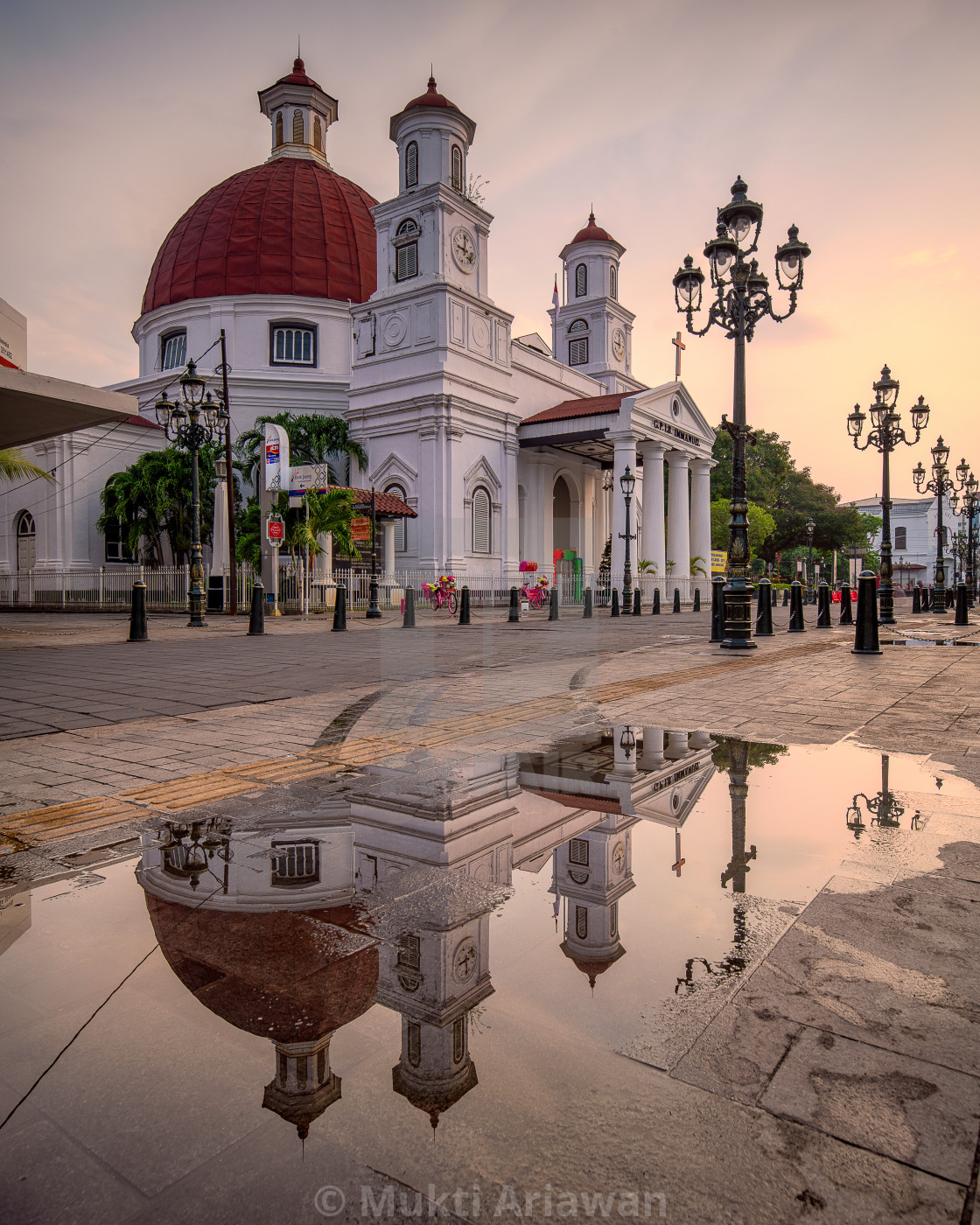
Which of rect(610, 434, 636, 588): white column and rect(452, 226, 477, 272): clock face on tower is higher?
rect(452, 226, 477, 272): clock face on tower

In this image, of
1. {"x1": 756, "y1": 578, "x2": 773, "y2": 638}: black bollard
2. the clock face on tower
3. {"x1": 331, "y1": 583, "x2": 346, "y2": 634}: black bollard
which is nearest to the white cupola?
the clock face on tower

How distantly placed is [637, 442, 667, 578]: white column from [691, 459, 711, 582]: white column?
4.78m

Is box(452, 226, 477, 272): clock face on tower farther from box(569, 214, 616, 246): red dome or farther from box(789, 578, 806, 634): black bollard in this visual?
box(789, 578, 806, 634): black bollard

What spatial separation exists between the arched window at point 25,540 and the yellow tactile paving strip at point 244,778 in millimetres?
36961

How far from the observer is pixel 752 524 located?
6456 centimetres

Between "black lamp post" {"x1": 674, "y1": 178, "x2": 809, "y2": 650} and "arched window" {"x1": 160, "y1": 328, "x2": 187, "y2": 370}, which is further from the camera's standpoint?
"arched window" {"x1": 160, "y1": 328, "x2": 187, "y2": 370}

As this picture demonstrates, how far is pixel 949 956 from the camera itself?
2043 millimetres

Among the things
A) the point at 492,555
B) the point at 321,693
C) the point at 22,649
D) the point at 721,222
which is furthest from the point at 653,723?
the point at 492,555

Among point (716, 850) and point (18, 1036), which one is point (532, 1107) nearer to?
point (18, 1036)

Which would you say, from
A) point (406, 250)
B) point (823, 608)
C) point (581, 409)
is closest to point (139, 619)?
point (823, 608)

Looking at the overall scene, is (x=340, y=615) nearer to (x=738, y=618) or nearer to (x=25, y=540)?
(x=738, y=618)

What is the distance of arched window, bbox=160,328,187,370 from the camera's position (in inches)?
1566

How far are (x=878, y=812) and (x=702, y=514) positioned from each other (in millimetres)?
43606

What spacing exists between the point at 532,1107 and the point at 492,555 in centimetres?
3639
